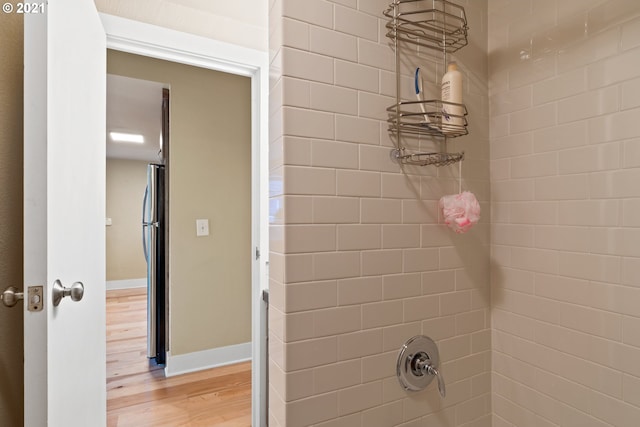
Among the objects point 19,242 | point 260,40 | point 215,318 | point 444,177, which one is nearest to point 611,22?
point 444,177

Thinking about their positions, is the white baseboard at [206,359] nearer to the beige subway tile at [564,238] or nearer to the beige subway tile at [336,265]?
the beige subway tile at [336,265]

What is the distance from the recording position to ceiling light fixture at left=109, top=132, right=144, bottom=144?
14.0 ft

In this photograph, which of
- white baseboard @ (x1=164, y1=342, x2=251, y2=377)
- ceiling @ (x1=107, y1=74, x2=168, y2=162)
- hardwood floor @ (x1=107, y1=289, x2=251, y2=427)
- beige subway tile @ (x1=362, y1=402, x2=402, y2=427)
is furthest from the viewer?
Answer: ceiling @ (x1=107, y1=74, x2=168, y2=162)

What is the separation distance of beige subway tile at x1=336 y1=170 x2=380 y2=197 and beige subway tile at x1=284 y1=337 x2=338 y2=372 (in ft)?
1.31

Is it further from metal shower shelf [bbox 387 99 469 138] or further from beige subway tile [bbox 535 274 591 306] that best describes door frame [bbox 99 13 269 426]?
beige subway tile [bbox 535 274 591 306]

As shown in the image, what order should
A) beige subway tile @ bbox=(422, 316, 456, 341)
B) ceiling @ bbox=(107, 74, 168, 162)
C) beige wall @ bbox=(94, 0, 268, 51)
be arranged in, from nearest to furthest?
beige subway tile @ bbox=(422, 316, 456, 341), beige wall @ bbox=(94, 0, 268, 51), ceiling @ bbox=(107, 74, 168, 162)

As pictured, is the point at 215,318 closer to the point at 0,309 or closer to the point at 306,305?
the point at 0,309

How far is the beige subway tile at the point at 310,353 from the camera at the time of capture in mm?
800

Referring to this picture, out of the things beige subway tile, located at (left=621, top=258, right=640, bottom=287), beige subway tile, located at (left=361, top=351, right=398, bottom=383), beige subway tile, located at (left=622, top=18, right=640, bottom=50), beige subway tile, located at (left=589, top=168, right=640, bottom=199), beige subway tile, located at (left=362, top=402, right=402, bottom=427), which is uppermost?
beige subway tile, located at (left=622, top=18, right=640, bottom=50)

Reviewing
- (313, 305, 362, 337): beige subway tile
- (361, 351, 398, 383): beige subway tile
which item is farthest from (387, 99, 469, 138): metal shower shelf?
(361, 351, 398, 383): beige subway tile

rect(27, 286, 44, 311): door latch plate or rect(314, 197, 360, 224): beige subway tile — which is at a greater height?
rect(314, 197, 360, 224): beige subway tile

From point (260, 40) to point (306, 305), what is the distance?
1.54 meters

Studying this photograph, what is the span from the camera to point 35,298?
860 mm

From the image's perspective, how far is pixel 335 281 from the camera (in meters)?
0.86
